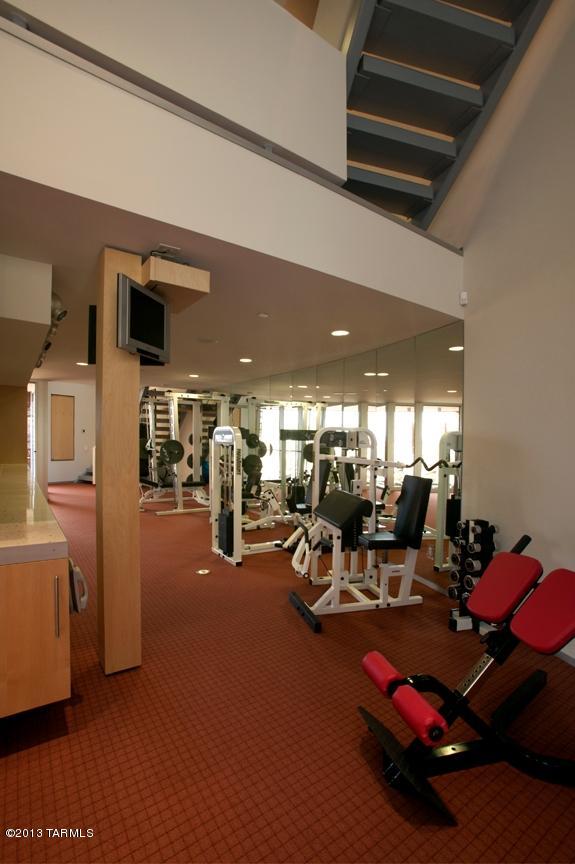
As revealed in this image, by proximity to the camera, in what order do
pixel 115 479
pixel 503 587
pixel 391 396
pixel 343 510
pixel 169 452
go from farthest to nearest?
pixel 169 452, pixel 391 396, pixel 343 510, pixel 115 479, pixel 503 587

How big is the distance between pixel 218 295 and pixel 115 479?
5.60 feet

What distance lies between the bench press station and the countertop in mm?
1584

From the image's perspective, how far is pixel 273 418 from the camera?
789cm

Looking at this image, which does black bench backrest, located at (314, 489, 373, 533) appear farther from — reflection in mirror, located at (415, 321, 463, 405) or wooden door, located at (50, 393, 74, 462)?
wooden door, located at (50, 393, 74, 462)

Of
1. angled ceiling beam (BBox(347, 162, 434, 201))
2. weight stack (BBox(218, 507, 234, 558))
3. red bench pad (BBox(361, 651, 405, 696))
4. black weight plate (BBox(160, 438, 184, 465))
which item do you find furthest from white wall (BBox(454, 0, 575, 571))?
black weight plate (BBox(160, 438, 184, 465))

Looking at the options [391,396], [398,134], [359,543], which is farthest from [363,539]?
[398,134]

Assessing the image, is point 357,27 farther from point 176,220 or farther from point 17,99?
point 17,99

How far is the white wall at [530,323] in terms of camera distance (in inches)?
111

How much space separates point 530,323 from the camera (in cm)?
309

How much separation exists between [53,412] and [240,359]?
7007mm

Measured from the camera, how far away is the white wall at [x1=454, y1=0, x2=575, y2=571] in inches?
111

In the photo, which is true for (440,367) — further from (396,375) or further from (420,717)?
(420,717)

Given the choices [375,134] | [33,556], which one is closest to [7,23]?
[33,556]

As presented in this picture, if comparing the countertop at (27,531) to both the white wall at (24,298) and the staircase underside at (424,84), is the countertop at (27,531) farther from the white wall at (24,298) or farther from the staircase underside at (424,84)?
the staircase underside at (424,84)
